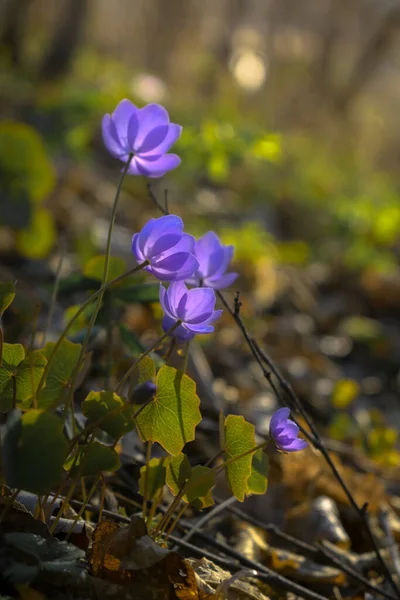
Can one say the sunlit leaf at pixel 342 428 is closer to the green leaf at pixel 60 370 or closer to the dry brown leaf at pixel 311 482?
the dry brown leaf at pixel 311 482

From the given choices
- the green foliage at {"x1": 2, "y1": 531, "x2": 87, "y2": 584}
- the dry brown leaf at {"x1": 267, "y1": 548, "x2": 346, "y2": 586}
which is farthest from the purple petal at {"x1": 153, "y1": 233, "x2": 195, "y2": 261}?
the dry brown leaf at {"x1": 267, "y1": 548, "x2": 346, "y2": 586}

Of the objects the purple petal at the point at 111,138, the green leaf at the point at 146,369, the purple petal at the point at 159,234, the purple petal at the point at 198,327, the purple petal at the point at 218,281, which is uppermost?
the purple petal at the point at 111,138

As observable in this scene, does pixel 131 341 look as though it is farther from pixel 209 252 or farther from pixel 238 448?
pixel 238 448

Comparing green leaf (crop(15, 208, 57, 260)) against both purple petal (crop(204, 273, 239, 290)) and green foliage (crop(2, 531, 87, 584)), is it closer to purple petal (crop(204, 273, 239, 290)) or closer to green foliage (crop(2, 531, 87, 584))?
purple petal (crop(204, 273, 239, 290))

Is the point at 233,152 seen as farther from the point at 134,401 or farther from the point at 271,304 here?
the point at 134,401

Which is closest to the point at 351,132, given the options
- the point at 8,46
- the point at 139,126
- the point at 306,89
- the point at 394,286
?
the point at 306,89

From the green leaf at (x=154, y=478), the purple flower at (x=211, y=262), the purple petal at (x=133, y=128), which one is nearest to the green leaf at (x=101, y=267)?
the purple flower at (x=211, y=262)
